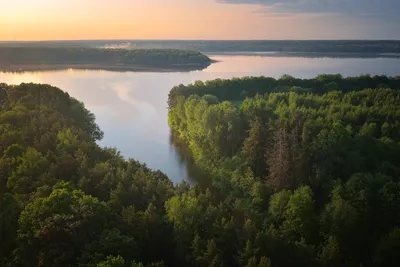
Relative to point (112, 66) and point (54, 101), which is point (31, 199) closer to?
point (54, 101)

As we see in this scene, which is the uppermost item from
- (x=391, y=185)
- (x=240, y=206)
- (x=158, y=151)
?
(x=391, y=185)

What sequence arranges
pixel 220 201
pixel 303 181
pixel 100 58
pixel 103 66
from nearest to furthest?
pixel 220 201 → pixel 303 181 → pixel 103 66 → pixel 100 58

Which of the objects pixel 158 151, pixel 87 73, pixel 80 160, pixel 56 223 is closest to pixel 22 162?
pixel 80 160

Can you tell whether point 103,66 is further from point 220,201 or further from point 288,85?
point 220,201

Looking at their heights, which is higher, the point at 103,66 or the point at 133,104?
the point at 103,66

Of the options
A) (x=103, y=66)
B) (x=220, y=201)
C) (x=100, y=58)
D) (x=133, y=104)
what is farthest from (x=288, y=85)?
(x=100, y=58)

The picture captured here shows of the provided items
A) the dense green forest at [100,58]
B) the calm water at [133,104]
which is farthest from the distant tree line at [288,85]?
the dense green forest at [100,58]

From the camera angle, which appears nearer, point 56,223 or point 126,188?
point 56,223
